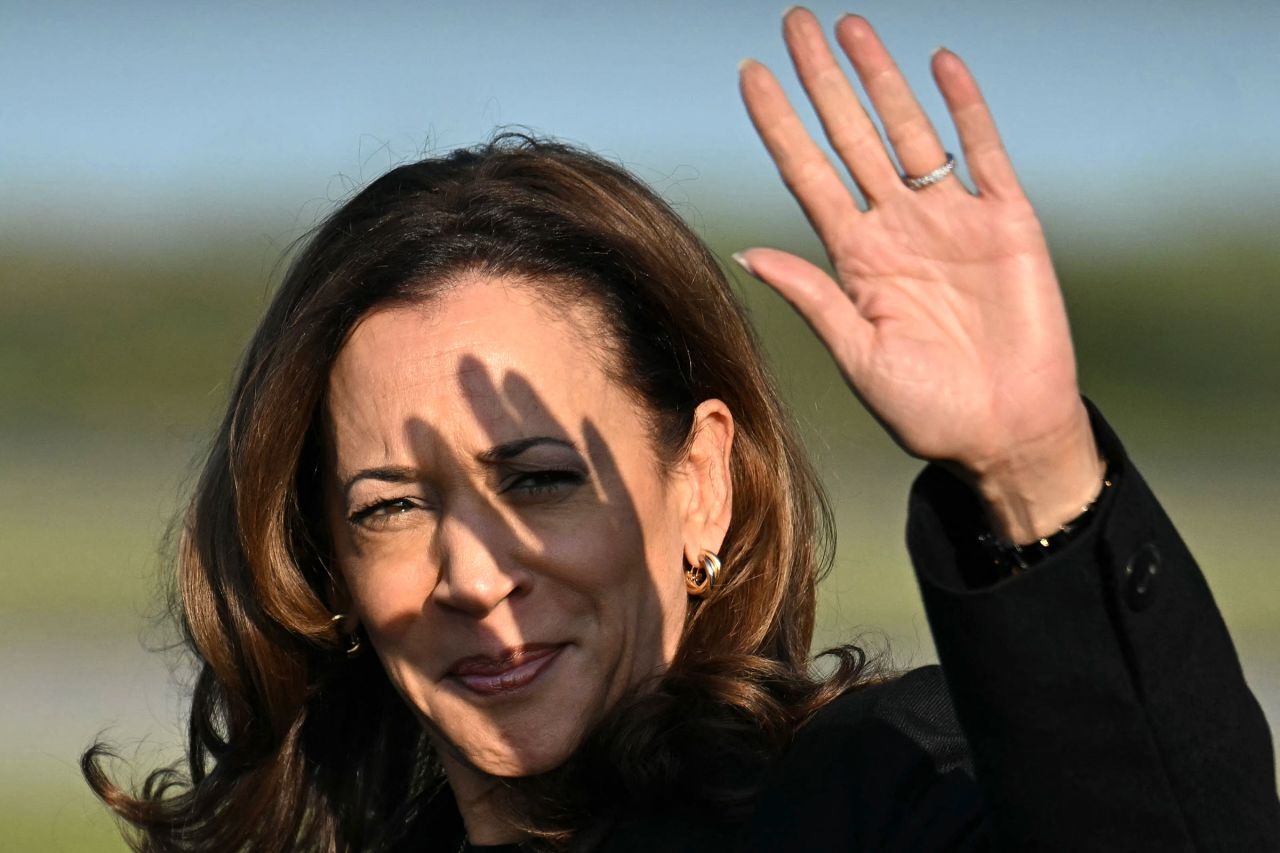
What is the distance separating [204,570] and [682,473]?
3.21ft

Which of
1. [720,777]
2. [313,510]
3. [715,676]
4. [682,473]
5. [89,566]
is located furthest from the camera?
[89,566]

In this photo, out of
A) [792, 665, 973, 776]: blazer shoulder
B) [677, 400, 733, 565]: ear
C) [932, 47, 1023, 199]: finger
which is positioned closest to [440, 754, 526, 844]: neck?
[677, 400, 733, 565]: ear

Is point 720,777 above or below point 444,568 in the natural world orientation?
below

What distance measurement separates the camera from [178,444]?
52.0 ft

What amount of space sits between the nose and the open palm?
3.00 feet

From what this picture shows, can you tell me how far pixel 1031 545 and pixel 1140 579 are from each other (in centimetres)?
11

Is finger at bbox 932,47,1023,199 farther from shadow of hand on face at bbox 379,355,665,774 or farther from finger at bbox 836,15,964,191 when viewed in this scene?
shadow of hand on face at bbox 379,355,665,774

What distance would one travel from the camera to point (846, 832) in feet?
7.48

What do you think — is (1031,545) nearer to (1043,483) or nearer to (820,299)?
(1043,483)

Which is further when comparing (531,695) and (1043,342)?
(531,695)

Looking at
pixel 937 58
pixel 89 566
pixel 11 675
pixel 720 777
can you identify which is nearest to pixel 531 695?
pixel 720 777

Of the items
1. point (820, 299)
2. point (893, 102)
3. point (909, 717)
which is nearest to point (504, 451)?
point (909, 717)

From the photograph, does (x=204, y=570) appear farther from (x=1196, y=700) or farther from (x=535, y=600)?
(x=1196, y=700)

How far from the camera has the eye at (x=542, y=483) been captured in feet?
9.00
